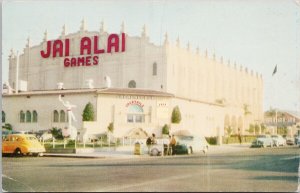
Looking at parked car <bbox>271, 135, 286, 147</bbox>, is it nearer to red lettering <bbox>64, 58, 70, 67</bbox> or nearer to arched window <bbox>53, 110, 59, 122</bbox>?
red lettering <bbox>64, 58, 70, 67</bbox>

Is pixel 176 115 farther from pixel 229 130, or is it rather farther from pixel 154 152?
pixel 229 130

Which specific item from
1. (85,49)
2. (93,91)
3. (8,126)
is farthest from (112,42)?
(8,126)

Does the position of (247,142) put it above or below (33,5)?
below

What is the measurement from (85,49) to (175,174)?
9.49ft

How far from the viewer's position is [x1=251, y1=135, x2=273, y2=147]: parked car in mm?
8455

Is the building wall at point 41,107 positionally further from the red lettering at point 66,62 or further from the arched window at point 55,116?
the red lettering at point 66,62

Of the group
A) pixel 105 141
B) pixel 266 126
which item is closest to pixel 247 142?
pixel 266 126

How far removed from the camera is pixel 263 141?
8.56 meters

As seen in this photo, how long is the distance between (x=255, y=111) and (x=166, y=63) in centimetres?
197

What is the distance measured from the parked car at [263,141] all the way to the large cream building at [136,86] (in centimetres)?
42

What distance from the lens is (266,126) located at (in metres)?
8.75

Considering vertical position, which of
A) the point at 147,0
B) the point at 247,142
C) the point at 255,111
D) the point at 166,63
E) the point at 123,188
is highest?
the point at 147,0

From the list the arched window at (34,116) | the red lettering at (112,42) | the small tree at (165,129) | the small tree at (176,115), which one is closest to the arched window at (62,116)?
the arched window at (34,116)

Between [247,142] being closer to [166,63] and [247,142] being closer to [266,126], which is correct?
[266,126]
